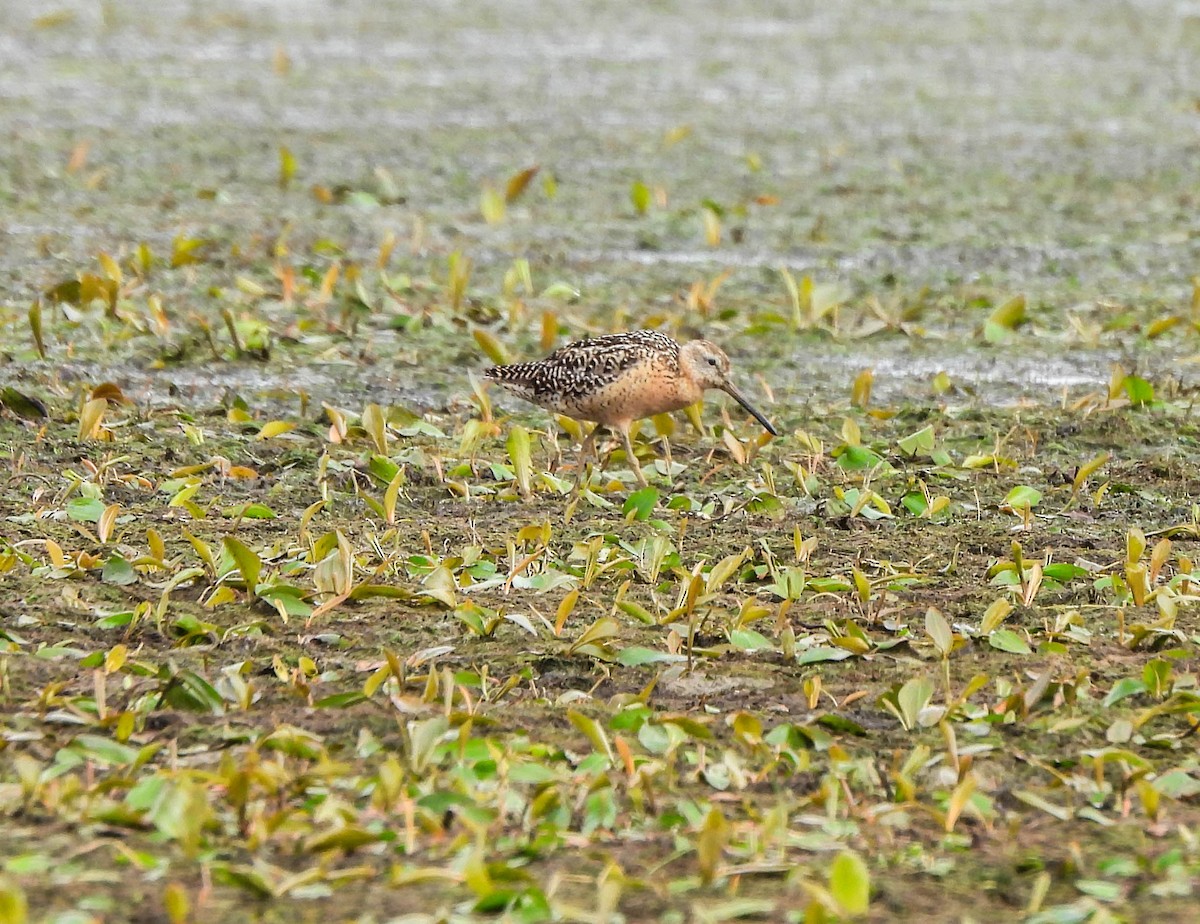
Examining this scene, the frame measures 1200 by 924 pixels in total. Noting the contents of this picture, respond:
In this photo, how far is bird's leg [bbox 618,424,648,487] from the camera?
7059 mm

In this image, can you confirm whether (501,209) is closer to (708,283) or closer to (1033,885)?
(708,283)

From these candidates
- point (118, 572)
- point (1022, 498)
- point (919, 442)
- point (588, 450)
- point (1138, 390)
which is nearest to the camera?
point (118, 572)

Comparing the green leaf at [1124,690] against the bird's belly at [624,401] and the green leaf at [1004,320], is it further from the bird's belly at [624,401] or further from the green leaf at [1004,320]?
the green leaf at [1004,320]

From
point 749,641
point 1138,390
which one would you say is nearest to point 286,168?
point 1138,390

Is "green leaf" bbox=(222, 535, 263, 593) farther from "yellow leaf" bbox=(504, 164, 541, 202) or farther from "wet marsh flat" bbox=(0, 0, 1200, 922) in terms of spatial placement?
"yellow leaf" bbox=(504, 164, 541, 202)

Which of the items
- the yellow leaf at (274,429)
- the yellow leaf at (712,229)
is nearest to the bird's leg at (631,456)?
the yellow leaf at (274,429)

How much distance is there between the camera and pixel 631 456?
721 centimetres

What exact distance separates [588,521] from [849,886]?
277 cm

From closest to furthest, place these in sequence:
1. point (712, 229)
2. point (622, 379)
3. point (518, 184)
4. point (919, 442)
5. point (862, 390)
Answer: point (622, 379)
point (919, 442)
point (862, 390)
point (712, 229)
point (518, 184)

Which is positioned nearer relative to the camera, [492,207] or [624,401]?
[624,401]

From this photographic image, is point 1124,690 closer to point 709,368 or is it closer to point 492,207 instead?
point 709,368

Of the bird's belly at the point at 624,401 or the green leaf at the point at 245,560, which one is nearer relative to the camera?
the green leaf at the point at 245,560

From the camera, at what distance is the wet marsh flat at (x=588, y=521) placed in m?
4.29

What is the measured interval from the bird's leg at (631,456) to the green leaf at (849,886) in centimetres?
316
